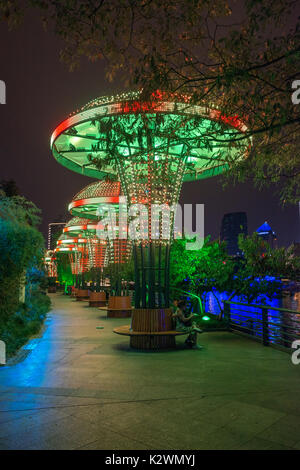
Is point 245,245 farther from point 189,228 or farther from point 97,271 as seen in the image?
point 97,271

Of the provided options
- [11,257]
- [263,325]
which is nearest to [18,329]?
[11,257]

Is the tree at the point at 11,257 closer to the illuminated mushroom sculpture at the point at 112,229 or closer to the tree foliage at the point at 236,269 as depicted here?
the illuminated mushroom sculpture at the point at 112,229

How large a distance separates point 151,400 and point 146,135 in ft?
12.1

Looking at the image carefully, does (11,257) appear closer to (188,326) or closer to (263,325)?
(188,326)

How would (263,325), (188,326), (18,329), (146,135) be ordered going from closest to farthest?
(146,135)
(188,326)
(263,325)
(18,329)

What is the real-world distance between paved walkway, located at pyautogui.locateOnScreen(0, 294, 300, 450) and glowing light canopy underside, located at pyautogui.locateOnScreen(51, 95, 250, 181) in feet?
10.1

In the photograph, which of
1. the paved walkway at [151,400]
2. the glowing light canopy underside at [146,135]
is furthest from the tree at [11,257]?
the glowing light canopy underside at [146,135]

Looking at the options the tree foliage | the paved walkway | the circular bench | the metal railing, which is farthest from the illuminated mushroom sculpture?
the paved walkway

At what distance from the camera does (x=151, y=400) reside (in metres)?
4.88

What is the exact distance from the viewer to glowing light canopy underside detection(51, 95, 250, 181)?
227 inches

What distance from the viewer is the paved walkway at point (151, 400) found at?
3676 mm

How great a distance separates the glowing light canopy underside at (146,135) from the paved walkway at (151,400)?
10.1 feet
